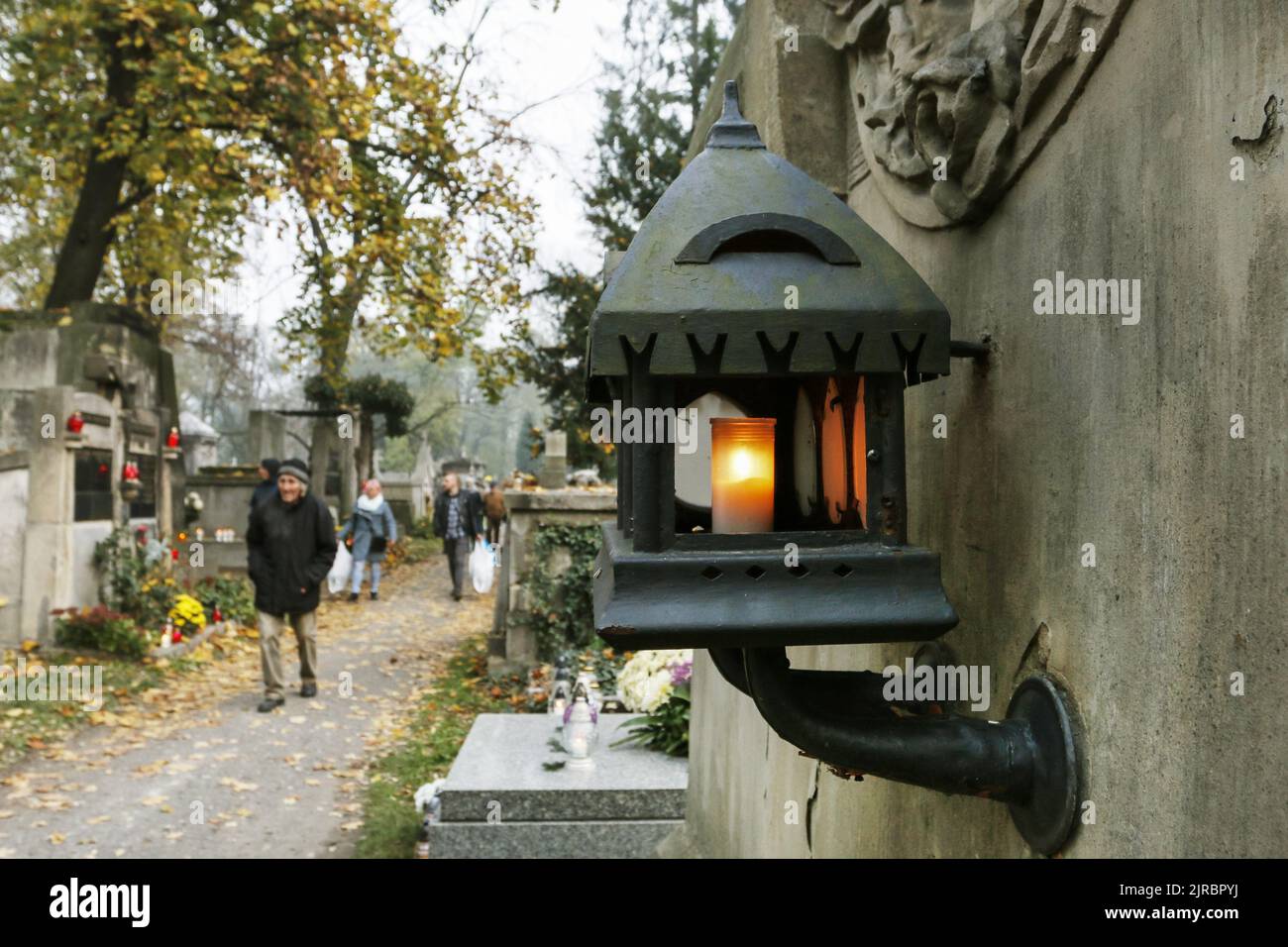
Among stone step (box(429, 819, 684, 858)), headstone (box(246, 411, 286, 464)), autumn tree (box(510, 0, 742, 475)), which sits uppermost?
autumn tree (box(510, 0, 742, 475))

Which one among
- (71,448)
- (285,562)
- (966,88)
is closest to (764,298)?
(966,88)

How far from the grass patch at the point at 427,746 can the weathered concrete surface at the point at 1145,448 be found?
4581 millimetres

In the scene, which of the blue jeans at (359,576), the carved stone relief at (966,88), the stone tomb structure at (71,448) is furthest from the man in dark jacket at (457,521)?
the carved stone relief at (966,88)

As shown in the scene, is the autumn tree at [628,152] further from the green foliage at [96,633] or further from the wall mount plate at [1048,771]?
the wall mount plate at [1048,771]

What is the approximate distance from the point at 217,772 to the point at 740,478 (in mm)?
6453

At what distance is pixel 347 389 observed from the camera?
79.2 feet

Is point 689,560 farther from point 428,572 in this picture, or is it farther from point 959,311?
point 428,572

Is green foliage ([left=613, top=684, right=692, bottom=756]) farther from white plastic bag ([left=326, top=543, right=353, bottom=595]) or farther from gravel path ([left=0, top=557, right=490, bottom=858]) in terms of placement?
white plastic bag ([left=326, top=543, right=353, bottom=595])

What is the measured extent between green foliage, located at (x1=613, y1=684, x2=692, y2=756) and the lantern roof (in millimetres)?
4642

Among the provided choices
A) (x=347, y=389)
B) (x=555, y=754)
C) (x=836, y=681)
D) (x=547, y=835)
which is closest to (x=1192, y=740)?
(x=836, y=681)

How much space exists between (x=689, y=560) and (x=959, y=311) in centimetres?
79

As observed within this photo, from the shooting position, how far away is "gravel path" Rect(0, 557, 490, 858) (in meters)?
5.61

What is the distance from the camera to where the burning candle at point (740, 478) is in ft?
5.41

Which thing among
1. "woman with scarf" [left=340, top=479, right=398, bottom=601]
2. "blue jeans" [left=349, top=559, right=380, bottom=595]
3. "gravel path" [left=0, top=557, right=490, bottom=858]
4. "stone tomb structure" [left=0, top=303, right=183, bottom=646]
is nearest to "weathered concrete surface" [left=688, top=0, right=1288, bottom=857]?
"gravel path" [left=0, top=557, right=490, bottom=858]
